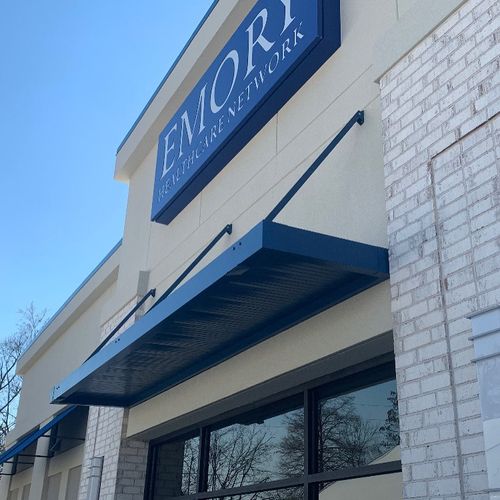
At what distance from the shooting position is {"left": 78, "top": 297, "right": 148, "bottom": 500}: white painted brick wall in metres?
9.02

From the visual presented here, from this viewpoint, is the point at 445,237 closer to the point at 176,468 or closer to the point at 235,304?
the point at 235,304

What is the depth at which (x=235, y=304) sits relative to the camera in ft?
19.0

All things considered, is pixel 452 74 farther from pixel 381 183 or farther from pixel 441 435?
pixel 441 435

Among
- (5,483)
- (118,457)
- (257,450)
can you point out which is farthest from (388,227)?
(5,483)

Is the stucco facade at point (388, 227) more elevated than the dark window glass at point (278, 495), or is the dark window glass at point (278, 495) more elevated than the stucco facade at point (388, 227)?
the stucco facade at point (388, 227)

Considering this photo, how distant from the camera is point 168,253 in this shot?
9477mm

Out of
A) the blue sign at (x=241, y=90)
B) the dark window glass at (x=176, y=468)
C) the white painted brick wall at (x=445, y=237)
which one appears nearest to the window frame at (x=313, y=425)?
the dark window glass at (x=176, y=468)

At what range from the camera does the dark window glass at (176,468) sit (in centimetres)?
856

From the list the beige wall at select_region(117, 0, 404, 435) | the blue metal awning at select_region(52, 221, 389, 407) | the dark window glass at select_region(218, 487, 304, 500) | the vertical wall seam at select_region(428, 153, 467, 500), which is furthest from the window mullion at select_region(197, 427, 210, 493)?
the vertical wall seam at select_region(428, 153, 467, 500)

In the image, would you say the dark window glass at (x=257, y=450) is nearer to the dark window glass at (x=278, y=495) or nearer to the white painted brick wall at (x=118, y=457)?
the dark window glass at (x=278, y=495)

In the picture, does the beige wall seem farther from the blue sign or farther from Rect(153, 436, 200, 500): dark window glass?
Rect(153, 436, 200, 500): dark window glass

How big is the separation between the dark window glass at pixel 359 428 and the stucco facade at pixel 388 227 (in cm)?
10

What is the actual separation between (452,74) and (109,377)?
497cm

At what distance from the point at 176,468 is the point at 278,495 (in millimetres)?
2576
